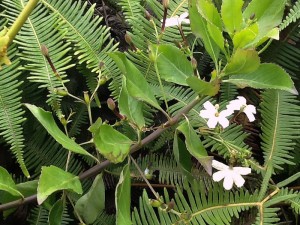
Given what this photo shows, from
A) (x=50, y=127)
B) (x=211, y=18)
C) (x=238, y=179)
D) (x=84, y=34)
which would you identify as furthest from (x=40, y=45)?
(x=238, y=179)

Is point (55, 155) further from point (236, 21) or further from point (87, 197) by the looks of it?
point (236, 21)

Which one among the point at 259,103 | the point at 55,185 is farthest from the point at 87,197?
the point at 259,103

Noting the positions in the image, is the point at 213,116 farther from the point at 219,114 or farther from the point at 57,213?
the point at 57,213

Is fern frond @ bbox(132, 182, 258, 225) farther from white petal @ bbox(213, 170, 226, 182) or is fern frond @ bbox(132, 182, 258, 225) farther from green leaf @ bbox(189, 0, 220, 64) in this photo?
green leaf @ bbox(189, 0, 220, 64)

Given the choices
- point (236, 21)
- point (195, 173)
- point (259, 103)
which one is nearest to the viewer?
point (236, 21)

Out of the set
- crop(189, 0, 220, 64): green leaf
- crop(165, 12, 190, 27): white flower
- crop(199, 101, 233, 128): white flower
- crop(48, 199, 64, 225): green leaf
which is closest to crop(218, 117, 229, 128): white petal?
crop(199, 101, 233, 128): white flower

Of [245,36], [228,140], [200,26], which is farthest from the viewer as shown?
[228,140]

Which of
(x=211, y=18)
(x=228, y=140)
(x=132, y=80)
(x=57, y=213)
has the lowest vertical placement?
(x=57, y=213)
